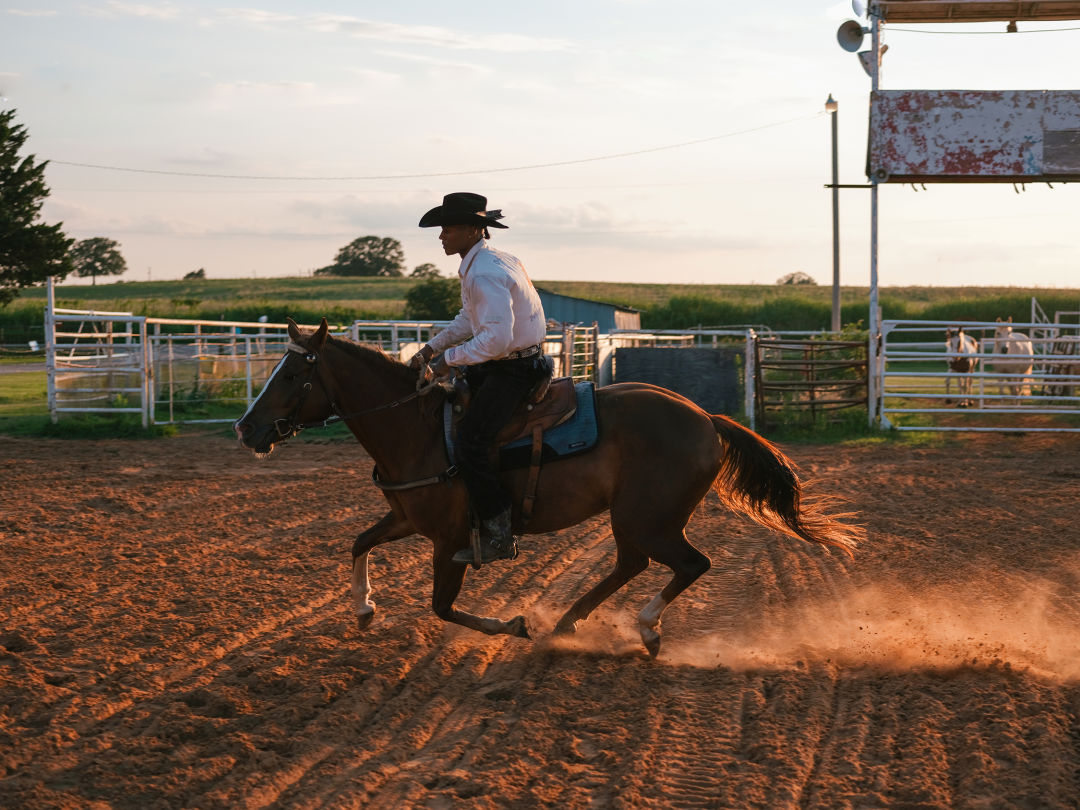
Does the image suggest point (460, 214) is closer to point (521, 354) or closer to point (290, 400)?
point (521, 354)

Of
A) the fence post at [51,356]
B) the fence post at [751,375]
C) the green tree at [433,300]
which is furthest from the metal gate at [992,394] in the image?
the green tree at [433,300]

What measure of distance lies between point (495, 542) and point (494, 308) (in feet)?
3.78

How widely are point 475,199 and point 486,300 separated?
0.59 m

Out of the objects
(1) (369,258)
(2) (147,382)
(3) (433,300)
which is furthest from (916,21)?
(1) (369,258)

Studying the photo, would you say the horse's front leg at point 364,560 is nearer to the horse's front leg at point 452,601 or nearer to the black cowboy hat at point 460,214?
the horse's front leg at point 452,601

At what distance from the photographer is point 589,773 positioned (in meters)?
3.64

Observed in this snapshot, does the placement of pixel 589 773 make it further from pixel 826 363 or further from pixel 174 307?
pixel 174 307

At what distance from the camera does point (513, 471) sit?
508 centimetres

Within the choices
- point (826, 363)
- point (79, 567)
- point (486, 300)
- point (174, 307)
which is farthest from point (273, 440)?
point (174, 307)

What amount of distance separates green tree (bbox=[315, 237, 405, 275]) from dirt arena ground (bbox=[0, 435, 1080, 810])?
9233cm

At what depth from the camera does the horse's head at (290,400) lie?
15.9ft

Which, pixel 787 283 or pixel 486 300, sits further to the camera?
pixel 787 283

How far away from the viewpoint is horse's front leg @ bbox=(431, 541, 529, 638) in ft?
16.6

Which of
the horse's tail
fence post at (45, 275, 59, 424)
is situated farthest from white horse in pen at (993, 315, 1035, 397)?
fence post at (45, 275, 59, 424)
